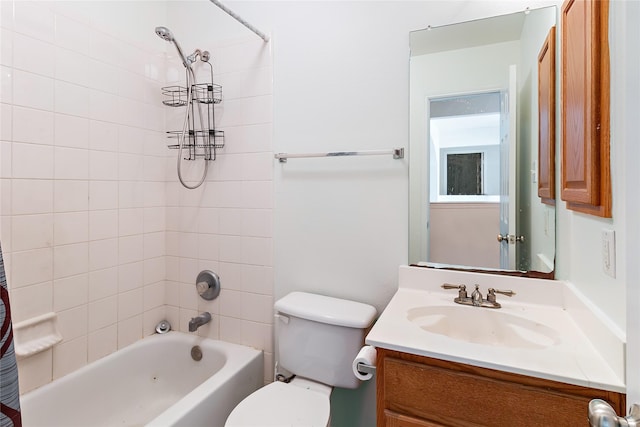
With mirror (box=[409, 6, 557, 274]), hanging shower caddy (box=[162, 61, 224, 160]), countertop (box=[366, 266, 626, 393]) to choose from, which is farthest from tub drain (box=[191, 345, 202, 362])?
mirror (box=[409, 6, 557, 274])

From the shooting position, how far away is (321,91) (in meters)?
1.66

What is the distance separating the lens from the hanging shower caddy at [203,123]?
6.17ft

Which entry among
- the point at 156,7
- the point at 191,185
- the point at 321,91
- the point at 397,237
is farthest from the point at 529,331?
the point at 156,7

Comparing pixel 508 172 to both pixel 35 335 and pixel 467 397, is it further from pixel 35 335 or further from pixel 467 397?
pixel 35 335

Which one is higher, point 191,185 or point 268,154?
point 268,154

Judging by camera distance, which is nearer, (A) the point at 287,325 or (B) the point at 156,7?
(A) the point at 287,325

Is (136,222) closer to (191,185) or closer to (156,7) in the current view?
(191,185)

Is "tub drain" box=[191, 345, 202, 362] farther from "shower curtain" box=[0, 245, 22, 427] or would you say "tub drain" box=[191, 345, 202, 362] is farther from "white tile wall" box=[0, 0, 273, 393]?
"shower curtain" box=[0, 245, 22, 427]

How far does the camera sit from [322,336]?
1.50 m

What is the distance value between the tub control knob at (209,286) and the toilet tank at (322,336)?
0.49 m

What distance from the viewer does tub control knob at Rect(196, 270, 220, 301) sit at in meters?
1.91

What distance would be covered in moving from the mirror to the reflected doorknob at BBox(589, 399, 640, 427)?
0.93 meters

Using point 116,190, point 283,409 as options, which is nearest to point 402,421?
point 283,409

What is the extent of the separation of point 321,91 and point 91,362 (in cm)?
170
